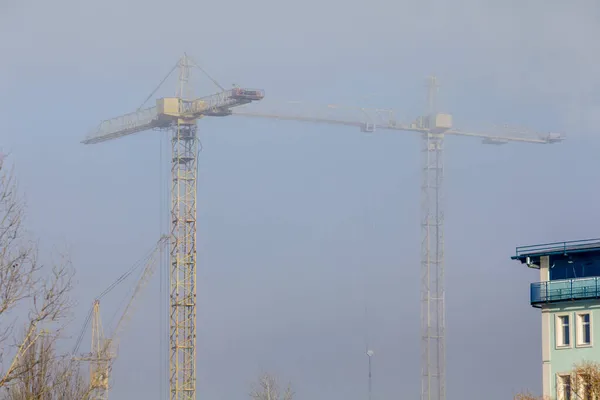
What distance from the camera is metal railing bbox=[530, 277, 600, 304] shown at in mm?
111062

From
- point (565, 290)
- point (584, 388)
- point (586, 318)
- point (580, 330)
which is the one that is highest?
point (565, 290)

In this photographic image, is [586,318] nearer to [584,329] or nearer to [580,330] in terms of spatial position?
[584,329]

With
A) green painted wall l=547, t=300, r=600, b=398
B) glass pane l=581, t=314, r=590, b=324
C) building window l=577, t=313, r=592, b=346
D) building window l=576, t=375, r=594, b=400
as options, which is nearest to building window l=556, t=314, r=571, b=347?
green painted wall l=547, t=300, r=600, b=398

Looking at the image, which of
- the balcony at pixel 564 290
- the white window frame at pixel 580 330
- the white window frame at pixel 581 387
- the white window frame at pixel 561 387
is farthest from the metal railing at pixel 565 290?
the white window frame at pixel 581 387

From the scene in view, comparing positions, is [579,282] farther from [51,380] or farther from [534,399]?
[51,380]

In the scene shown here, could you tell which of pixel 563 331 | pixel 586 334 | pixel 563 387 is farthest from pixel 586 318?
pixel 563 387

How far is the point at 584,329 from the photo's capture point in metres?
112

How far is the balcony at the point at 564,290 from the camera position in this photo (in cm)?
11106

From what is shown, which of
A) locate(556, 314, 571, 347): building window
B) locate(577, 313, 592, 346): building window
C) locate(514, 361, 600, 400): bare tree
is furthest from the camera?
locate(556, 314, 571, 347): building window

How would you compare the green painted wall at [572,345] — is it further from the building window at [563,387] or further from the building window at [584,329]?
the building window at [563,387]

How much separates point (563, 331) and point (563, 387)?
4.40 m

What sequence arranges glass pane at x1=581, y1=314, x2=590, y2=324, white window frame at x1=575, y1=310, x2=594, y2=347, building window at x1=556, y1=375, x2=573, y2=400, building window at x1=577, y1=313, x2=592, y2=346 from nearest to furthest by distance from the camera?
building window at x1=556, y1=375, x2=573, y2=400 → white window frame at x1=575, y1=310, x2=594, y2=347 → building window at x1=577, y1=313, x2=592, y2=346 → glass pane at x1=581, y1=314, x2=590, y2=324

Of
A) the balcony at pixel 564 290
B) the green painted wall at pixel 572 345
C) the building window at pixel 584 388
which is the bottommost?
the building window at pixel 584 388

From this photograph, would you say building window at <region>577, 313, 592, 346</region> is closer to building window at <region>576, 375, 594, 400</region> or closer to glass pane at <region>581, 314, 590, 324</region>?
glass pane at <region>581, 314, 590, 324</region>
